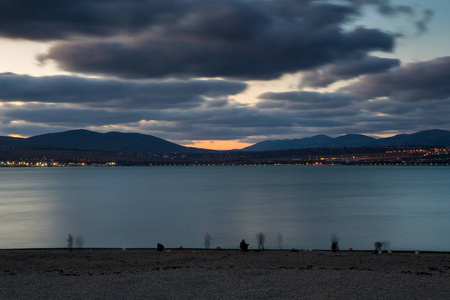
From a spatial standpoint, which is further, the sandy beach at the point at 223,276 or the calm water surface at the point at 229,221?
the calm water surface at the point at 229,221

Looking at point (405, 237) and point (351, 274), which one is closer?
point (351, 274)

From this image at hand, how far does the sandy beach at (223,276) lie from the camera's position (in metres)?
18.7

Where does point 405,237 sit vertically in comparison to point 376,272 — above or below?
below

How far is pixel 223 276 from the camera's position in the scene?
22453 millimetres

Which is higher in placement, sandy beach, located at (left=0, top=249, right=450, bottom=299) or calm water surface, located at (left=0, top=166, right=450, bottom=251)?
sandy beach, located at (left=0, top=249, right=450, bottom=299)

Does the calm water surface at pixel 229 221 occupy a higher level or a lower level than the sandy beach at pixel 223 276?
lower

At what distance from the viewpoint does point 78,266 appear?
2661 centimetres

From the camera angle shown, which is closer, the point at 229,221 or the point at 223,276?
the point at 223,276

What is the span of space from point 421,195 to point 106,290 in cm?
10843

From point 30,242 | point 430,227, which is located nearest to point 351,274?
point 30,242

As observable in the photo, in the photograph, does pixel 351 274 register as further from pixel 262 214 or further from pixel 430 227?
pixel 262 214

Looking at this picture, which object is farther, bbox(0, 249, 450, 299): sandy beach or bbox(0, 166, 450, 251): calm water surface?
bbox(0, 166, 450, 251): calm water surface

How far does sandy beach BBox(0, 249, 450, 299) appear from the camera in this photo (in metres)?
18.7

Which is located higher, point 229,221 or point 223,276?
point 223,276
